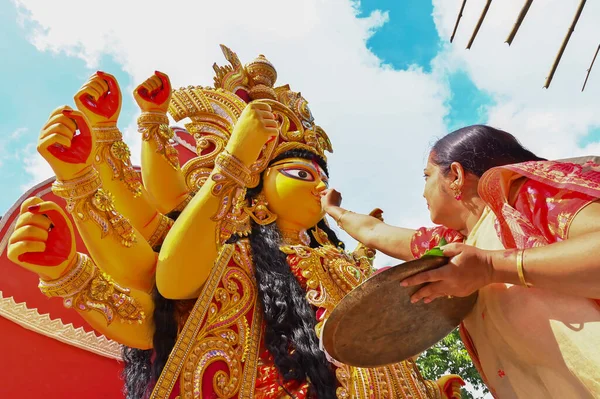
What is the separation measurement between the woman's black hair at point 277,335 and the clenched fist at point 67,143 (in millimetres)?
676

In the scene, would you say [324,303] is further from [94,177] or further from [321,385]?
[94,177]

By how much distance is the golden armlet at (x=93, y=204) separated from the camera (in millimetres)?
2002

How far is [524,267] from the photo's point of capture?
1.12 m

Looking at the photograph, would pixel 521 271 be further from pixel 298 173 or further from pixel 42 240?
pixel 298 173

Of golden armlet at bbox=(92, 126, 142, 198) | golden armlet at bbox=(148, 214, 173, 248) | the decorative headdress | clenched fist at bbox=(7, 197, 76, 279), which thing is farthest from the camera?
the decorative headdress

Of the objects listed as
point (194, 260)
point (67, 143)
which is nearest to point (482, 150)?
point (194, 260)

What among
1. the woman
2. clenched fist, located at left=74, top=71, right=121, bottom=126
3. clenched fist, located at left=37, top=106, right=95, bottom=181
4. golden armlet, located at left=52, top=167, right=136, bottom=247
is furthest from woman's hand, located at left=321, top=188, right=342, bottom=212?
clenched fist, located at left=74, top=71, right=121, bottom=126

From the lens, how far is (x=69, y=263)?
76.8 inches

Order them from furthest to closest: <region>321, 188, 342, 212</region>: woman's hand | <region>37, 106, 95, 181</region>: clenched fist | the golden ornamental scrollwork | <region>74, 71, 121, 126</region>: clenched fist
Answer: <region>74, 71, 121, 126</region>: clenched fist
<region>321, 188, 342, 212</region>: woman's hand
the golden ornamental scrollwork
<region>37, 106, 95, 181</region>: clenched fist

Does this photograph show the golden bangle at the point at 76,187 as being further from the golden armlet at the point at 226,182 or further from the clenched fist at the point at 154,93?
the clenched fist at the point at 154,93

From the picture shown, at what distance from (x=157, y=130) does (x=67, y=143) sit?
30.9 inches

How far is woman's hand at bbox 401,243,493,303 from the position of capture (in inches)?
46.0

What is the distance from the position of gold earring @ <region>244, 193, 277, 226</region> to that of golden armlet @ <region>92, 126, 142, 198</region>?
0.57 meters

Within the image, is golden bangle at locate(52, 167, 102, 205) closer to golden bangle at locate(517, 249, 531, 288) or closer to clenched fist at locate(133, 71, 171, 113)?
clenched fist at locate(133, 71, 171, 113)
